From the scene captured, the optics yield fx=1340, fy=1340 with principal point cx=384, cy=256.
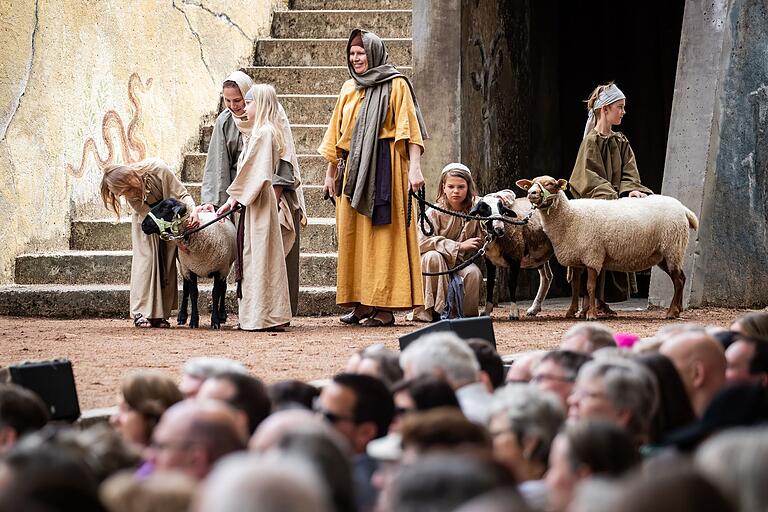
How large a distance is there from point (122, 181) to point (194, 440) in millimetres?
6805

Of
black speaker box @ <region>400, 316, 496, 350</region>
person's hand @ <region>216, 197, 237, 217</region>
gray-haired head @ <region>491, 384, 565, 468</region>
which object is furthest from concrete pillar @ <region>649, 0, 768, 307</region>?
gray-haired head @ <region>491, 384, 565, 468</region>

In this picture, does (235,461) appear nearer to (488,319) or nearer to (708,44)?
(488,319)

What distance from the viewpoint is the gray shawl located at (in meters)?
10.8

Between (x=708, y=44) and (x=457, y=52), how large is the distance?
8.06 feet

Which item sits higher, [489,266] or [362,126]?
[362,126]

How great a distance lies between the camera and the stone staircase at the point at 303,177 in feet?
39.7

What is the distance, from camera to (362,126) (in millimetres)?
10859

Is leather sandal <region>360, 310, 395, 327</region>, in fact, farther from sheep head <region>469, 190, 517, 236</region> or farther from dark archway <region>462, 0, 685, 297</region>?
dark archway <region>462, 0, 685, 297</region>

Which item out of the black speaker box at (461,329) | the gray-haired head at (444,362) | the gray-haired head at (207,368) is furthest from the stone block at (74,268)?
the gray-haired head at (444,362)

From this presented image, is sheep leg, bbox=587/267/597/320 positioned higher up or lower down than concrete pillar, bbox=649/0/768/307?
lower down

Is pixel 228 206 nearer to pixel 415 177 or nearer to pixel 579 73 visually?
pixel 415 177

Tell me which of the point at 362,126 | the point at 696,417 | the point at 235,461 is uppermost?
the point at 362,126

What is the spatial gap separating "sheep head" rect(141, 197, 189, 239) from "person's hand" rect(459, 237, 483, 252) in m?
2.30

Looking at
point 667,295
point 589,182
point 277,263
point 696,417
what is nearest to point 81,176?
point 277,263
